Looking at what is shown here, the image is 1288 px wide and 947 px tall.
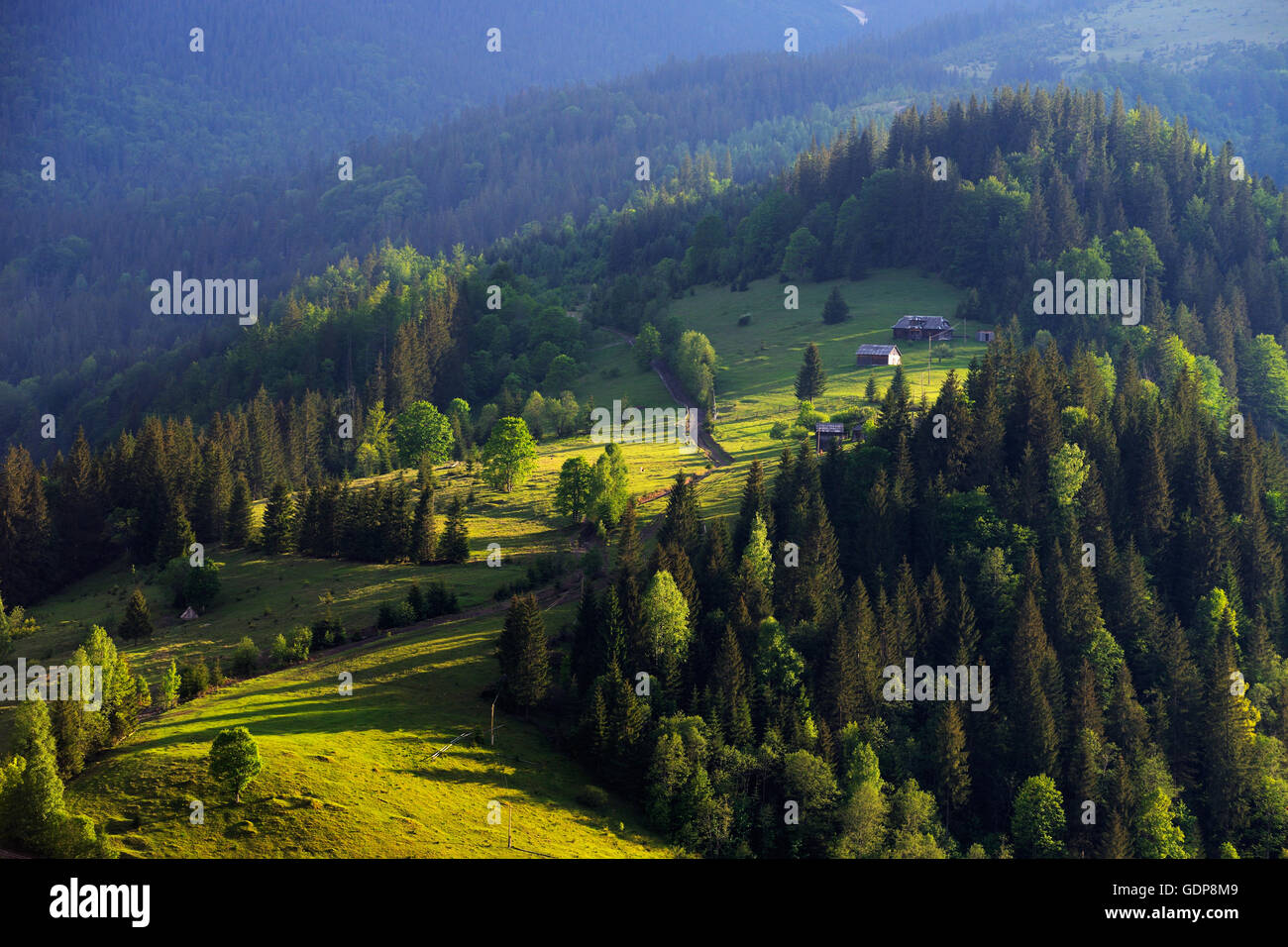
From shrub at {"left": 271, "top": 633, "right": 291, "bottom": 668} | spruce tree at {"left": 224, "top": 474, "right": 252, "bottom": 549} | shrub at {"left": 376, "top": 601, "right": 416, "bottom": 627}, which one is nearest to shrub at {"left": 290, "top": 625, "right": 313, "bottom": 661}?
shrub at {"left": 271, "top": 633, "right": 291, "bottom": 668}

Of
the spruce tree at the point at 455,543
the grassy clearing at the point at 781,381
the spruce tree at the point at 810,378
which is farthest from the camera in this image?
the spruce tree at the point at 810,378

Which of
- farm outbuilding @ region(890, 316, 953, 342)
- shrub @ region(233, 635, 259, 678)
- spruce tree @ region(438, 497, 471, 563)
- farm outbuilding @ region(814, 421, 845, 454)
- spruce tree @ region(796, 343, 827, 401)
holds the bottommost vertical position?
shrub @ region(233, 635, 259, 678)

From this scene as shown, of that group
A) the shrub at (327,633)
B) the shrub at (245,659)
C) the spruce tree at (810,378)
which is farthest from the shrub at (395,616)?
the spruce tree at (810,378)

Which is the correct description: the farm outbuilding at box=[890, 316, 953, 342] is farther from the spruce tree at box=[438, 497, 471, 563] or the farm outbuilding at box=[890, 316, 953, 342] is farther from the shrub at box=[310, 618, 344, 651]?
the shrub at box=[310, 618, 344, 651]

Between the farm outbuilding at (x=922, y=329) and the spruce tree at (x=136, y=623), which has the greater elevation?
the farm outbuilding at (x=922, y=329)

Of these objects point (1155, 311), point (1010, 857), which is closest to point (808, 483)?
point (1010, 857)

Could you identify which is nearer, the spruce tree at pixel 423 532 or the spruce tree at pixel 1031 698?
the spruce tree at pixel 1031 698

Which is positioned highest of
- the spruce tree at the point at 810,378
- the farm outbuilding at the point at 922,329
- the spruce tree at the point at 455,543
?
the farm outbuilding at the point at 922,329

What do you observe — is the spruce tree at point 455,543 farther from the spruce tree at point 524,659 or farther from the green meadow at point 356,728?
the spruce tree at point 524,659

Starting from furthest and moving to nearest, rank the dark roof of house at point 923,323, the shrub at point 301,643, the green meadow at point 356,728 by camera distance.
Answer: the dark roof of house at point 923,323
the shrub at point 301,643
the green meadow at point 356,728
